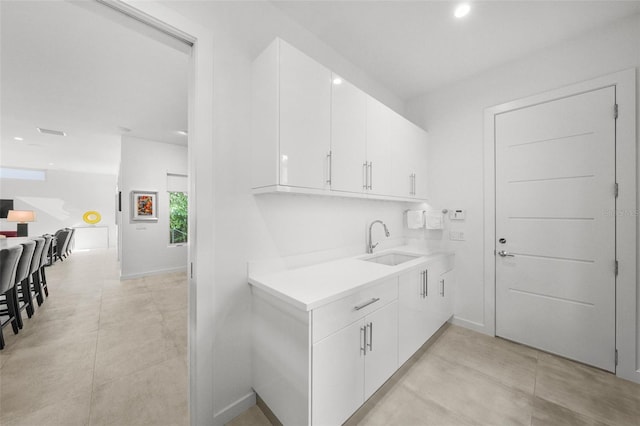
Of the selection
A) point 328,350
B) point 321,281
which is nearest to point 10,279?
point 321,281

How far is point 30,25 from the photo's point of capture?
73.6 inches

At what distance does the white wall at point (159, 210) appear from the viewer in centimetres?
467

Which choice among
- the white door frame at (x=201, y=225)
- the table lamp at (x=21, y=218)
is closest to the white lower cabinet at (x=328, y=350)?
the white door frame at (x=201, y=225)

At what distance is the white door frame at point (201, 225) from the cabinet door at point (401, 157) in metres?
1.64

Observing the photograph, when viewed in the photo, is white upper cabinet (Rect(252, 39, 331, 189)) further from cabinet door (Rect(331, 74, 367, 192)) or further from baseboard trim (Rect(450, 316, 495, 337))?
baseboard trim (Rect(450, 316, 495, 337))

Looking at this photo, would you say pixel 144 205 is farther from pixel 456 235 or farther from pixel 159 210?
pixel 456 235

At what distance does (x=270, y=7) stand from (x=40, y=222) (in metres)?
11.4

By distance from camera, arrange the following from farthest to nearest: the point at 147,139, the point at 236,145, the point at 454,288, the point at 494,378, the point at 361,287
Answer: the point at 147,139, the point at 454,288, the point at 494,378, the point at 236,145, the point at 361,287

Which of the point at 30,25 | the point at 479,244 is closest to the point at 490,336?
the point at 479,244

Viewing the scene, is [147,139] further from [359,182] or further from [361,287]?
[361,287]

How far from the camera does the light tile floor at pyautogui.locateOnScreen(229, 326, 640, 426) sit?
4.80ft

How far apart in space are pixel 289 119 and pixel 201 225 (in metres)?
0.82

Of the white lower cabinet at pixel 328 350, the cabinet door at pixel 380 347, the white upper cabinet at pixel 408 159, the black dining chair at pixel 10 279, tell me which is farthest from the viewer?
the white upper cabinet at pixel 408 159

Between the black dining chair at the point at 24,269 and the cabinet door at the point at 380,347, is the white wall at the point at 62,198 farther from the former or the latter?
the cabinet door at the point at 380,347
